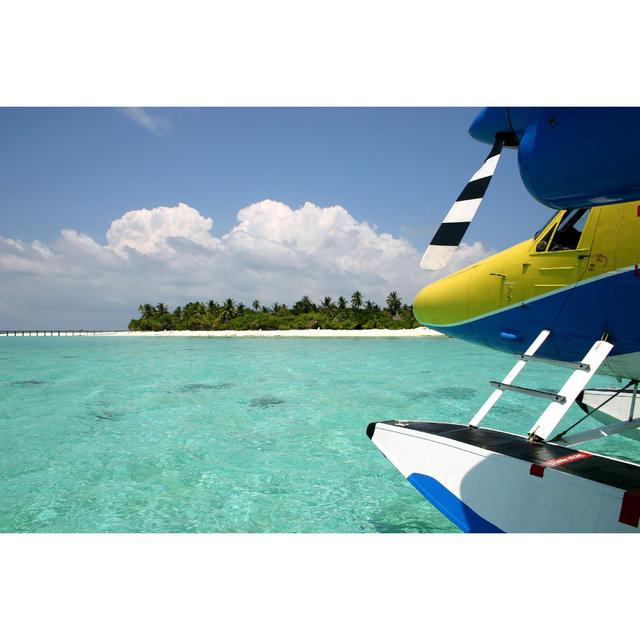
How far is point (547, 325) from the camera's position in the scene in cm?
404

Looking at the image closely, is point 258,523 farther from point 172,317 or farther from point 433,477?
point 172,317

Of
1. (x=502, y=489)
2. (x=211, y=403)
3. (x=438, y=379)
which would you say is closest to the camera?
(x=502, y=489)

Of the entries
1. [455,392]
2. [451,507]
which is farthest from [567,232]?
[455,392]

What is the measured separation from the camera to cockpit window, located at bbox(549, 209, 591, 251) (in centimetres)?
373

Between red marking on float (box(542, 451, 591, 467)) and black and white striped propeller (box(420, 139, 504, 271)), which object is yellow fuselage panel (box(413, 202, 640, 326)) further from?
red marking on float (box(542, 451, 591, 467))

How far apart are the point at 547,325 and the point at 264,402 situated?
7127 millimetres

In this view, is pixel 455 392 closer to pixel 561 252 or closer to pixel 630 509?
pixel 561 252

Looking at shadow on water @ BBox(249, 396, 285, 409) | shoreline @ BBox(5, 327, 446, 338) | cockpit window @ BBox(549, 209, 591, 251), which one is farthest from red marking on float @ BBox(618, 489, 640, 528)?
shoreline @ BBox(5, 327, 446, 338)

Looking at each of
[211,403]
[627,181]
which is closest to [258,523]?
[627,181]

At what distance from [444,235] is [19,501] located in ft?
17.0

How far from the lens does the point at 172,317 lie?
65.3m

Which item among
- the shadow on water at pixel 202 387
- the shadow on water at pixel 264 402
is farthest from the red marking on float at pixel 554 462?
the shadow on water at pixel 202 387

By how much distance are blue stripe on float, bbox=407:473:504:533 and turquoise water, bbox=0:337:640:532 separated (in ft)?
1.48

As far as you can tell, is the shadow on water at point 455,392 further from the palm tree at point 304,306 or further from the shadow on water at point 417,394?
the palm tree at point 304,306
